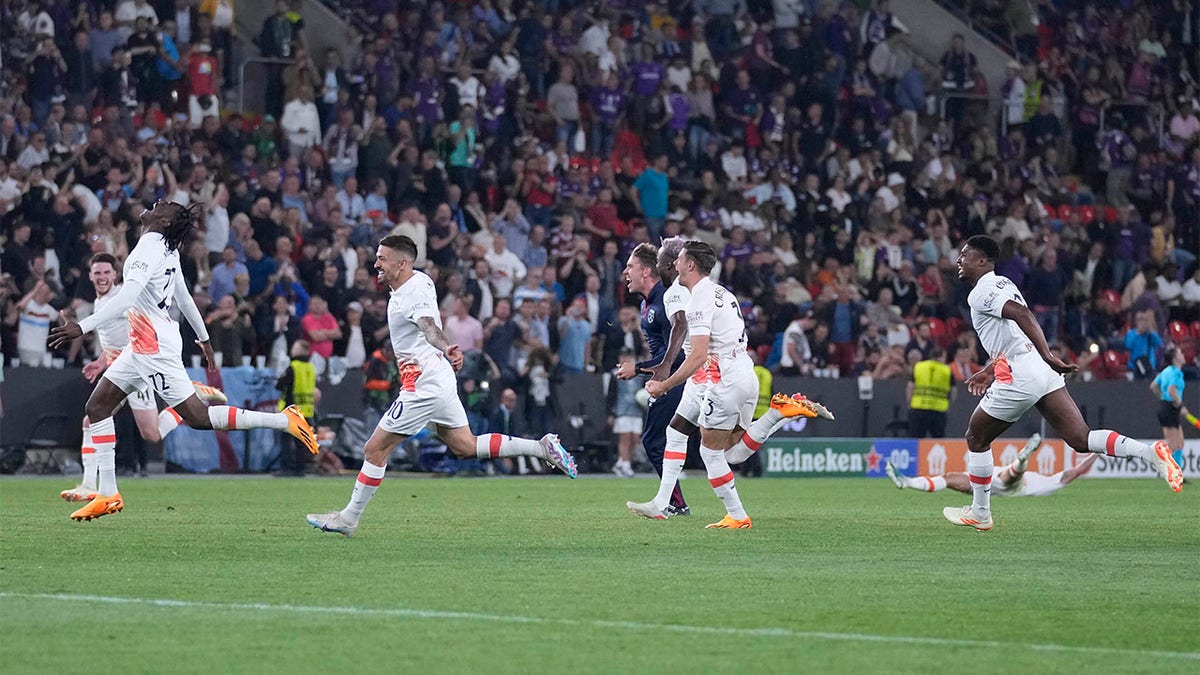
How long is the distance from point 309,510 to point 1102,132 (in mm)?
25334

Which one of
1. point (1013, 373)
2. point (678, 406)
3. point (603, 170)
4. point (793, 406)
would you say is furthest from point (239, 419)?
point (603, 170)

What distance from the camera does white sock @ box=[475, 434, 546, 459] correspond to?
14.2 metres

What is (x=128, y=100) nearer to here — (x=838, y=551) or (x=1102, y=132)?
(x=838, y=551)

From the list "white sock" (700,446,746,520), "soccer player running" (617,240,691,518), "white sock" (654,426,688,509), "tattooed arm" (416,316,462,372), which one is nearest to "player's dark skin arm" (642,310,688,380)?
"soccer player running" (617,240,691,518)

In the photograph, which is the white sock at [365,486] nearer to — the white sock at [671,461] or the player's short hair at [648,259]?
the white sock at [671,461]

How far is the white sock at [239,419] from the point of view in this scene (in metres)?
15.3

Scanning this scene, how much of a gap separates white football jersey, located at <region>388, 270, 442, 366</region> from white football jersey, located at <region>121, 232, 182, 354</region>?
2.58 meters

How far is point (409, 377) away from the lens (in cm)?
1379

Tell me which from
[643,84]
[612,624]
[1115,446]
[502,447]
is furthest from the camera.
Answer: [643,84]

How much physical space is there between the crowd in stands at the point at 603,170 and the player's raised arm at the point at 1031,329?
Answer: 1299 cm

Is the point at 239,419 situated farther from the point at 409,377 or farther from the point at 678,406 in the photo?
the point at 678,406

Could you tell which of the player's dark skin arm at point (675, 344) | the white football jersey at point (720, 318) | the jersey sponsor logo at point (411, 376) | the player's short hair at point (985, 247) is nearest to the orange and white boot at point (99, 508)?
the jersey sponsor logo at point (411, 376)

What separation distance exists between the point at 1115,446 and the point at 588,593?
6000 millimetres

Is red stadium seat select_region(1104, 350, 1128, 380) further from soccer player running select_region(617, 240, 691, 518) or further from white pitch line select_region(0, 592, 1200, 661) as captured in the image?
white pitch line select_region(0, 592, 1200, 661)
